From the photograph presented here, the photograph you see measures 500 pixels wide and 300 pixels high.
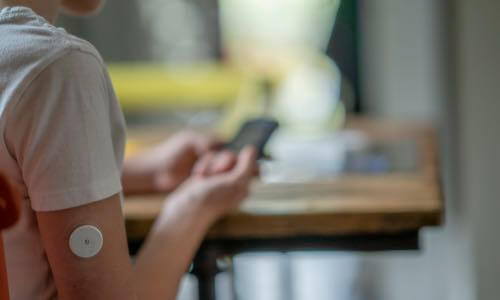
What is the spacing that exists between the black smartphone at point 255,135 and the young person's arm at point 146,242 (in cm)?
3

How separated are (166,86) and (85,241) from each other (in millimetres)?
2340

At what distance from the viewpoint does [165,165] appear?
1.20 m

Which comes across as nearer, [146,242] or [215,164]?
[146,242]

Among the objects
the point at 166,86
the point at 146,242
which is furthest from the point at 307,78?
the point at 146,242

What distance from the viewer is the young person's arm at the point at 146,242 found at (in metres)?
0.64

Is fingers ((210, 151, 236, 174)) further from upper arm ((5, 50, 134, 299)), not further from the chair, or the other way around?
the chair

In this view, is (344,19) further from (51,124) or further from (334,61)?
(51,124)

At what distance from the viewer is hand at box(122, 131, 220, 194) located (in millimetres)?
1202

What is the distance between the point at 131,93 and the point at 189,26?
1.05 ft

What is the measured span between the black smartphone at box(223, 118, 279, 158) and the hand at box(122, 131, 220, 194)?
4cm

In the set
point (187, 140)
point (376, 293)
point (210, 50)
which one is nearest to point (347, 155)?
point (187, 140)

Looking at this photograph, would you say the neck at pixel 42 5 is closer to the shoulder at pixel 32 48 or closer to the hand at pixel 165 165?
the shoulder at pixel 32 48

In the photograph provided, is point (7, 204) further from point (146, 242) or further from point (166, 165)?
point (166, 165)

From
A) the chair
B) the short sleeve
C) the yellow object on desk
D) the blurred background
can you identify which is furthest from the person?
the yellow object on desk
